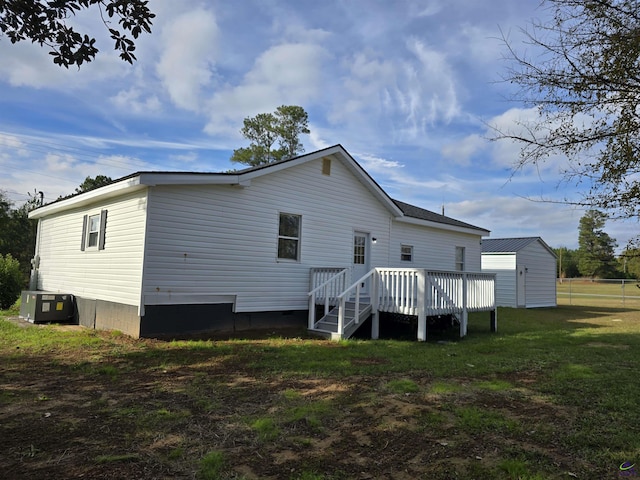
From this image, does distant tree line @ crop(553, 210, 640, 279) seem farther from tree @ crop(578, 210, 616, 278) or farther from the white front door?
the white front door

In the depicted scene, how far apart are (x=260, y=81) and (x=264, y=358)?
9674mm

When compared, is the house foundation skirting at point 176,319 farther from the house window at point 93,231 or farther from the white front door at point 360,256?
the white front door at point 360,256

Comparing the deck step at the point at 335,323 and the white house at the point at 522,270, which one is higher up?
the white house at the point at 522,270

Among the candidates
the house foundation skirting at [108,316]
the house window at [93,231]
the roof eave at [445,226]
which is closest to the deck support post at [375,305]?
the roof eave at [445,226]

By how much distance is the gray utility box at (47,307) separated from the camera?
11.4m

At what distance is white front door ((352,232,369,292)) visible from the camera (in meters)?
13.2

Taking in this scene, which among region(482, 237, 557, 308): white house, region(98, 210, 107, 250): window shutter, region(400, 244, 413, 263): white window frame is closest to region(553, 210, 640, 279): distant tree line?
region(400, 244, 413, 263): white window frame

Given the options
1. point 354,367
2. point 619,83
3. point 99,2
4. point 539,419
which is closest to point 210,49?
point 99,2

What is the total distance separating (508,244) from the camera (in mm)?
→ 23578

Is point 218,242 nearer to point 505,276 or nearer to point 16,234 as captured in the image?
point 505,276

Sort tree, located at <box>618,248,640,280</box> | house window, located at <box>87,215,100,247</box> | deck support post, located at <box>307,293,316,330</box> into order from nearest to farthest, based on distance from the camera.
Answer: tree, located at <box>618,248,640,280</box>
deck support post, located at <box>307,293,316,330</box>
house window, located at <box>87,215,100,247</box>

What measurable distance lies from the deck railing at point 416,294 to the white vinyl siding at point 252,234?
1.21 metres

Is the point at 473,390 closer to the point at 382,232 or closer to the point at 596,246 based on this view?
the point at 596,246

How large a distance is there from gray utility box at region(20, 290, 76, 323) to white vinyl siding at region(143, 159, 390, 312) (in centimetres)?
476
